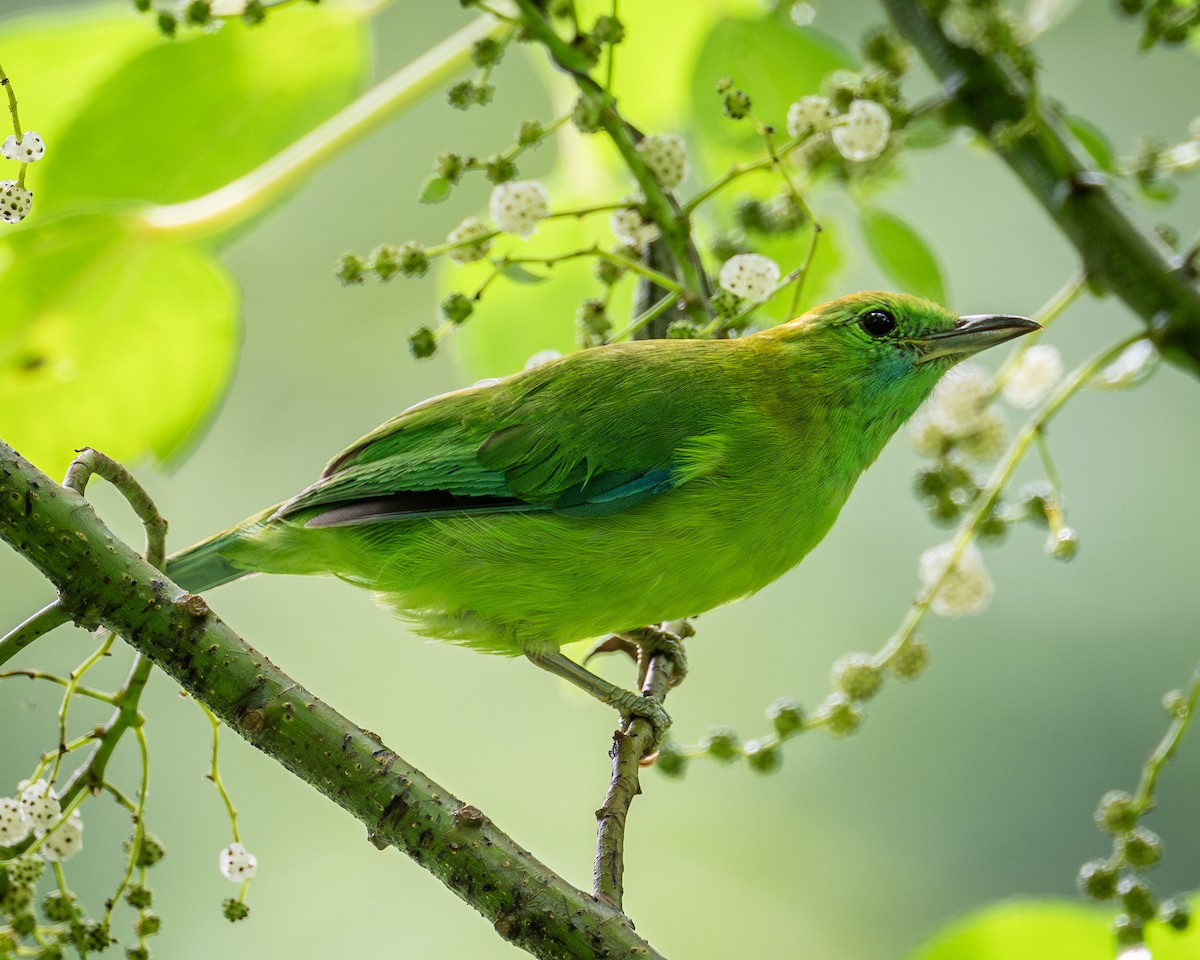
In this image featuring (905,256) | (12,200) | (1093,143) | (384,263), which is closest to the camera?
(12,200)

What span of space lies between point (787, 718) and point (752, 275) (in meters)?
0.75

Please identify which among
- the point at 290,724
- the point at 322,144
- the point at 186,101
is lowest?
the point at 290,724

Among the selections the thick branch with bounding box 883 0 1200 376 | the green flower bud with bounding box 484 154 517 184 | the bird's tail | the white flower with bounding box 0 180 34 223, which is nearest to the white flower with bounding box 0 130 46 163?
the white flower with bounding box 0 180 34 223

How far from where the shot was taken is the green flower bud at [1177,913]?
2057 mm

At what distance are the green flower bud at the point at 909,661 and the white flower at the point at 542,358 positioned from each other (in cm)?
95

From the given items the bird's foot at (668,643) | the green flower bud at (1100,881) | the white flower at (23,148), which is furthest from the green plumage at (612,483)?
the white flower at (23,148)

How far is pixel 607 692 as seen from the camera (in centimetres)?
277

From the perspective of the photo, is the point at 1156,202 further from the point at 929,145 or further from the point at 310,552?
the point at 310,552

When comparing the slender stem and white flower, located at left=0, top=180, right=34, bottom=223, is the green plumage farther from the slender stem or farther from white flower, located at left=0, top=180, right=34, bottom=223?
white flower, located at left=0, top=180, right=34, bottom=223

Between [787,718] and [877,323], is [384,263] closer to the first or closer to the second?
[787,718]

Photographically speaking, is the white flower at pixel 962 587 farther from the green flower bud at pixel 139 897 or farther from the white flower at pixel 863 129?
the green flower bud at pixel 139 897

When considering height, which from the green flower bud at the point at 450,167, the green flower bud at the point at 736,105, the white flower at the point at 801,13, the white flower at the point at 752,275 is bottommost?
the white flower at the point at 752,275

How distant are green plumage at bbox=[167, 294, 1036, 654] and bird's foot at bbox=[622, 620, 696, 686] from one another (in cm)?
15

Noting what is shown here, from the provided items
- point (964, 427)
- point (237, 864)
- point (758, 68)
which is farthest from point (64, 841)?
point (758, 68)
